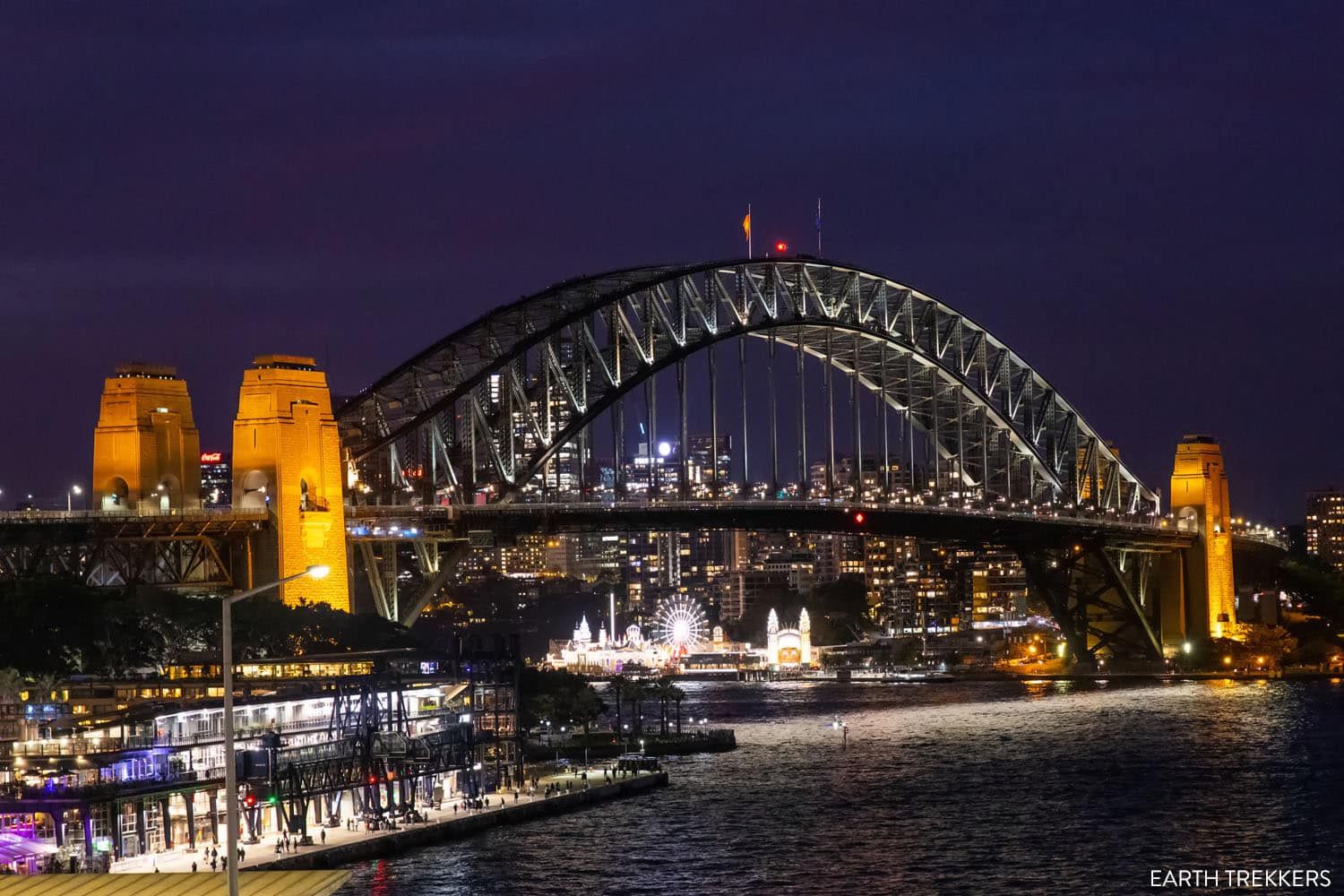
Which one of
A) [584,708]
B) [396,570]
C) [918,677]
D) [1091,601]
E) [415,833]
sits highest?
[396,570]

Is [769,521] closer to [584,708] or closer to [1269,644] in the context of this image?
[584,708]

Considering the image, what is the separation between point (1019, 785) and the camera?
3250 inches

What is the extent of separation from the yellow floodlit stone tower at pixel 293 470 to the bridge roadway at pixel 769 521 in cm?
491

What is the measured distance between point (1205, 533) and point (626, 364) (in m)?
51.3

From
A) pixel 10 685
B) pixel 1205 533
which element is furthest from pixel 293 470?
pixel 1205 533

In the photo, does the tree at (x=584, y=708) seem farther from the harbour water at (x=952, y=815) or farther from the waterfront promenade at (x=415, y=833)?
the waterfront promenade at (x=415, y=833)

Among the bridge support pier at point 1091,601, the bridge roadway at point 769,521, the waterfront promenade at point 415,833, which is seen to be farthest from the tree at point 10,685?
the bridge support pier at point 1091,601

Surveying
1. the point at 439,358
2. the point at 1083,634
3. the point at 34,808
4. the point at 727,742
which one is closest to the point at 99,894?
the point at 34,808

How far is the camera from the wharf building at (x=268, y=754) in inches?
2282

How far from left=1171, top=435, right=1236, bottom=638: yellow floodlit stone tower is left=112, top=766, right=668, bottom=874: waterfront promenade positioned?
7594 cm

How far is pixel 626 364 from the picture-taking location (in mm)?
117625

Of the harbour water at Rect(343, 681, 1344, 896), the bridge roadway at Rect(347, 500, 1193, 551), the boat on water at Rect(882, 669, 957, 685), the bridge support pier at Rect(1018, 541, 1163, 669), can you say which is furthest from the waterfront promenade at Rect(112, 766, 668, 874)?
the boat on water at Rect(882, 669, 957, 685)

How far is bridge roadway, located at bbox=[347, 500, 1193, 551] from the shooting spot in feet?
340

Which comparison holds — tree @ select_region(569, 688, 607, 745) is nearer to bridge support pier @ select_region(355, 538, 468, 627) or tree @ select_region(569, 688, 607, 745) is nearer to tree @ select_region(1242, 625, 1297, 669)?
bridge support pier @ select_region(355, 538, 468, 627)
